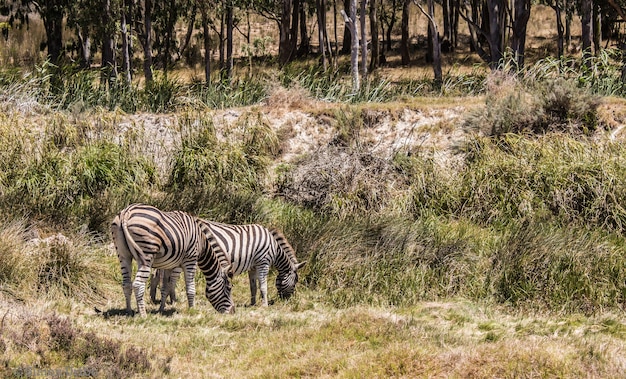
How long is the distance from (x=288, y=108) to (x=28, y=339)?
14.3m

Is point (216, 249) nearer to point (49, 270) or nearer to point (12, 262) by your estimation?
point (49, 270)

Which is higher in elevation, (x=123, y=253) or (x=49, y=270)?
(x=123, y=253)

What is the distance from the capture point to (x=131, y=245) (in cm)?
1153

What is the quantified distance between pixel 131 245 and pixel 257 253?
98.9 inches

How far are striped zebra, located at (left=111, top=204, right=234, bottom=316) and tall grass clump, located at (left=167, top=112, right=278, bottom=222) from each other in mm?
4962

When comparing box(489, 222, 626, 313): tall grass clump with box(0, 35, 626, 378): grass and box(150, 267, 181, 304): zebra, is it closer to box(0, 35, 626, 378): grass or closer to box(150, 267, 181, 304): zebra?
box(0, 35, 626, 378): grass

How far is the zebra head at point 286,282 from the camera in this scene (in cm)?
1392

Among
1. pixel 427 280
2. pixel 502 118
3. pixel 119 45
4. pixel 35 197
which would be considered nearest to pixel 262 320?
pixel 427 280

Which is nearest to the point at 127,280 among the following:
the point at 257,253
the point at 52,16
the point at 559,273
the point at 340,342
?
the point at 257,253

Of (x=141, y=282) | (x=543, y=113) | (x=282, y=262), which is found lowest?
(x=282, y=262)

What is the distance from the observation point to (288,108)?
76.9 feet

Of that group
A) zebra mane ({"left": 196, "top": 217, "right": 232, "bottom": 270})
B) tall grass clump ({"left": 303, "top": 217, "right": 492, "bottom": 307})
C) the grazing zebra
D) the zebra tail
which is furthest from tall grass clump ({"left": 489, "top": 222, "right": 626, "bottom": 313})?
the zebra tail

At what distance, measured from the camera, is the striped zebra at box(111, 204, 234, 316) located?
38.0ft

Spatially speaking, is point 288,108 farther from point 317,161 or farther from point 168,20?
point 168,20
